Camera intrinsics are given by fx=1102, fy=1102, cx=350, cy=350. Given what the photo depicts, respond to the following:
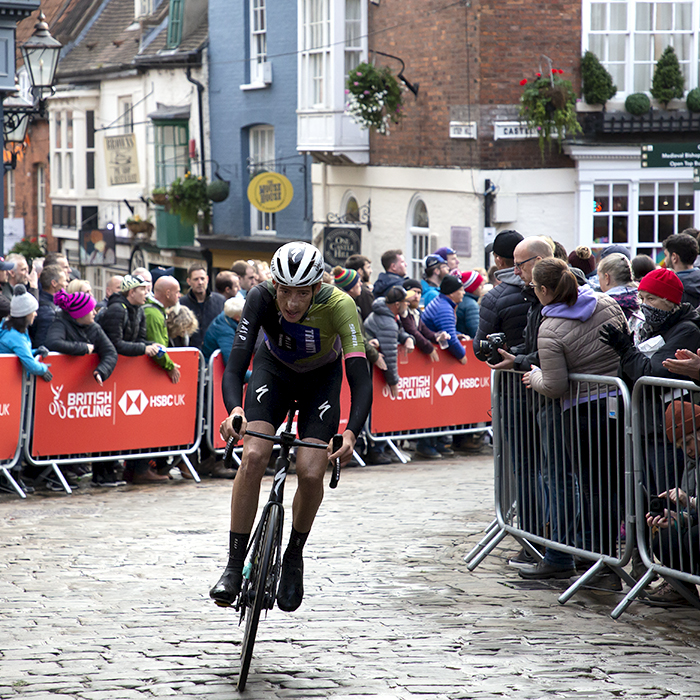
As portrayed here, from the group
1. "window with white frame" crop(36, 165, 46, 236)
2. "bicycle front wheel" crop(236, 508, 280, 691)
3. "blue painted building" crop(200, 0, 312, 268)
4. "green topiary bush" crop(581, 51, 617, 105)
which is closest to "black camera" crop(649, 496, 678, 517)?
"bicycle front wheel" crop(236, 508, 280, 691)

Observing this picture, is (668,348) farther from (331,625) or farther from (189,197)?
(189,197)

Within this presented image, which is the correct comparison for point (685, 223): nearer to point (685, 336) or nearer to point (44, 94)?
point (44, 94)

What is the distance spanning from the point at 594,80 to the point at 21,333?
12621 mm

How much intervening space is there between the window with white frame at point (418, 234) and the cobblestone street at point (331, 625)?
13.1m

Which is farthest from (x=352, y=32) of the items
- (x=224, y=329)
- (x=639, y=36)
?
(x=224, y=329)

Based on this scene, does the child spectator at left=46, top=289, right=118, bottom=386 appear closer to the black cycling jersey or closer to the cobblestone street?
A: the cobblestone street

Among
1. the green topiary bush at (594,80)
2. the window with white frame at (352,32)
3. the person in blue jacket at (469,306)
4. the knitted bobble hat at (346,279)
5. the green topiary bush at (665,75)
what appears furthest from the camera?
the window with white frame at (352,32)

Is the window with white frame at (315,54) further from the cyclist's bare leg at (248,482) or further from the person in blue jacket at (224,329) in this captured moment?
the cyclist's bare leg at (248,482)

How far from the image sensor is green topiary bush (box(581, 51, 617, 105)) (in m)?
19.2

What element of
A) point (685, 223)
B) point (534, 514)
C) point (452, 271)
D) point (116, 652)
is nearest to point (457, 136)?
point (685, 223)

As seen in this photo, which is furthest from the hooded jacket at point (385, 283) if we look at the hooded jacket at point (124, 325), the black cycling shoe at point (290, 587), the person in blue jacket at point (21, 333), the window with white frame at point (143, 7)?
the window with white frame at point (143, 7)

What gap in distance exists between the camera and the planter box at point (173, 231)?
30547 mm

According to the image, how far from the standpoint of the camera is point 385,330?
37.8ft

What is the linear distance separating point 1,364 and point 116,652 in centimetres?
495
